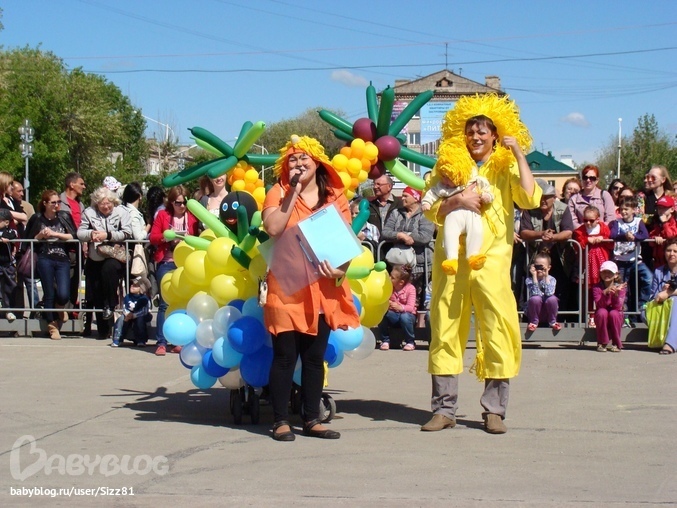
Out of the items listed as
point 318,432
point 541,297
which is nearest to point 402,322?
point 541,297

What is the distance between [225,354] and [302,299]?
704mm

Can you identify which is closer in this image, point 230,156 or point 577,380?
point 230,156

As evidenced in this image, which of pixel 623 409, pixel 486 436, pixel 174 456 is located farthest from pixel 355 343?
pixel 623 409

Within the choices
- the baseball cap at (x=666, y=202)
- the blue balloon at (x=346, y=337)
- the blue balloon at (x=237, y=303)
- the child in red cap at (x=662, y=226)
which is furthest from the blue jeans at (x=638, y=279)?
the blue balloon at (x=237, y=303)

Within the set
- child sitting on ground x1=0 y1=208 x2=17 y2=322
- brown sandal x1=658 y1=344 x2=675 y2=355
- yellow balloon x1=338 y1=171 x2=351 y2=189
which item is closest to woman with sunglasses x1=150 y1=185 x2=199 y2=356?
child sitting on ground x1=0 y1=208 x2=17 y2=322

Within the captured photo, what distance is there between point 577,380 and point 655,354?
2090 mm

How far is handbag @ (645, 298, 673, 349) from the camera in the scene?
10.7 meters

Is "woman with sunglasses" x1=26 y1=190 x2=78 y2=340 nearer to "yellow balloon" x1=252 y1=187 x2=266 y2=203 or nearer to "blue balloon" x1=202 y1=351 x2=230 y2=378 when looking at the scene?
"yellow balloon" x1=252 y1=187 x2=266 y2=203

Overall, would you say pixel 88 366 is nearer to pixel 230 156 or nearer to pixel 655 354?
pixel 230 156

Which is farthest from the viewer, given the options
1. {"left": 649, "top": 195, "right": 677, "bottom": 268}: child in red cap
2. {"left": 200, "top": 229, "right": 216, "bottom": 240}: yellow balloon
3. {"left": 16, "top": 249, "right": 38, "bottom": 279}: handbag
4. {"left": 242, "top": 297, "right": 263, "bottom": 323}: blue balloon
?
{"left": 16, "top": 249, "right": 38, "bottom": 279}: handbag

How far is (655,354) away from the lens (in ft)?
34.8

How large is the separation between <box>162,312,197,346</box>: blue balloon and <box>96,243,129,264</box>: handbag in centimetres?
512

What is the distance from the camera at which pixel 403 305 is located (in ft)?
37.0

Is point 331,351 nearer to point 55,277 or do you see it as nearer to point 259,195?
point 259,195
